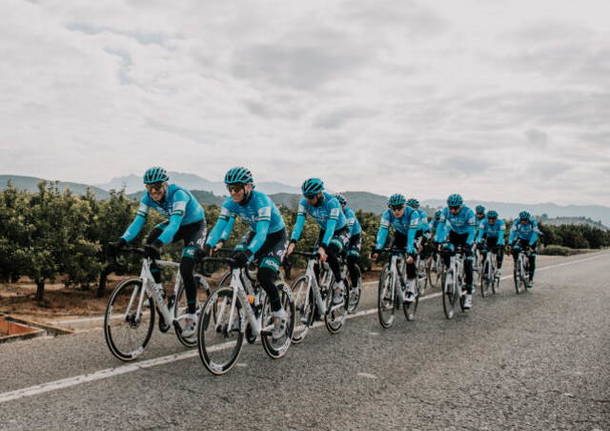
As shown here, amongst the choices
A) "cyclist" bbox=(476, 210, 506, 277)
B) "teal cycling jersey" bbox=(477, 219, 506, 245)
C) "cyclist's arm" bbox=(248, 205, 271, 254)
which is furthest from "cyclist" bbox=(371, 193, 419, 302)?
"teal cycling jersey" bbox=(477, 219, 506, 245)

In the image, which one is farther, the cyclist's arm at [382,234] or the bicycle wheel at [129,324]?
the cyclist's arm at [382,234]

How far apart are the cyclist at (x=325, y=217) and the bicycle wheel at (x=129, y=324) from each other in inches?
85.6

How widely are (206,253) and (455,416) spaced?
10.2 feet

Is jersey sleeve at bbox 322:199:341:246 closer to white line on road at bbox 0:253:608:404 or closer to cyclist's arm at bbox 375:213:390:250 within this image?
cyclist's arm at bbox 375:213:390:250

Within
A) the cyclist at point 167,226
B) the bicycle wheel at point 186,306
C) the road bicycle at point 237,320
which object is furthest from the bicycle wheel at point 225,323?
the cyclist at point 167,226

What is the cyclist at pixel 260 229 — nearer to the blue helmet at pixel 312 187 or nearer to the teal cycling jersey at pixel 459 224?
the blue helmet at pixel 312 187

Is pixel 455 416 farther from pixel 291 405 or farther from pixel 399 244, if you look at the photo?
pixel 399 244

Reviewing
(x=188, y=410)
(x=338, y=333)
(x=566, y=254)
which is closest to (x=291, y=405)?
(x=188, y=410)

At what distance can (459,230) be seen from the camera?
1088 centimetres

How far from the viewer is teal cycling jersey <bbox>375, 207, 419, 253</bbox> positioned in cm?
854

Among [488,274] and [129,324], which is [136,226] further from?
[488,274]

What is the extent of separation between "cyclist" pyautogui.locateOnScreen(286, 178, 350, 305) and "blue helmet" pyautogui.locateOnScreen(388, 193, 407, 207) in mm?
1116

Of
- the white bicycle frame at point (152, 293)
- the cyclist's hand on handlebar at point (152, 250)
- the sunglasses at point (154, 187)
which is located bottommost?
the white bicycle frame at point (152, 293)

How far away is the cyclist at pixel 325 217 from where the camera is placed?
283 inches
